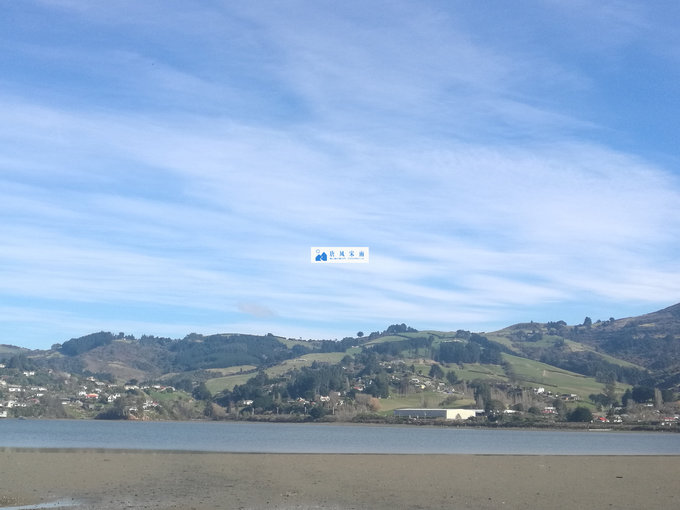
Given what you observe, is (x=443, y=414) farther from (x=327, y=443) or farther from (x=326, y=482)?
(x=326, y=482)

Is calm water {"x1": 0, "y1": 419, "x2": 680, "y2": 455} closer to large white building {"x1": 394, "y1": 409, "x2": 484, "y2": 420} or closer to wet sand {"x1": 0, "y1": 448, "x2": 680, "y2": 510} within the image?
wet sand {"x1": 0, "y1": 448, "x2": 680, "y2": 510}

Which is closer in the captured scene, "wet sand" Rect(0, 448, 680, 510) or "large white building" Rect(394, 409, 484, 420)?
"wet sand" Rect(0, 448, 680, 510)

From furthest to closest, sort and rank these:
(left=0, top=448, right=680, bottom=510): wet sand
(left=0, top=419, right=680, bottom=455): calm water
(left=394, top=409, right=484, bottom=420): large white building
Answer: (left=394, top=409, right=484, bottom=420): large white building, (left=0, top=419, right=680, bottom=455): calm water, (left=0, top=448, right=680, bottom=510): wet sand

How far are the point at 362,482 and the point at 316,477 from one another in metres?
3.48

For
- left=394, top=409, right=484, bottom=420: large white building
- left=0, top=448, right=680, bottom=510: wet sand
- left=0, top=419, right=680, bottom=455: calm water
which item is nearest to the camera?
left=0, top=448, right=680, bottom=510: wet sand

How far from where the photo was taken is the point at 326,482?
1606 inches

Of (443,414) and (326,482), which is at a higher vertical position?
(326,482)

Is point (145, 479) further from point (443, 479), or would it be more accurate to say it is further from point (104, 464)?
point (443, 479)

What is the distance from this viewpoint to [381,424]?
189 metres

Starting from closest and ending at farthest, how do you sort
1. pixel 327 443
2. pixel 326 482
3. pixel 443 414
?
pixel 326 482 → pixel 327 443 → pixel 443 414

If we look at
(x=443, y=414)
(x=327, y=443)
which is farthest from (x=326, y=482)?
(x=443, y=414)

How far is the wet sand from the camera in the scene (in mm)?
32438

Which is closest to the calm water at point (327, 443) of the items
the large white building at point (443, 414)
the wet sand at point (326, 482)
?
the wet sand at point (326, 482)

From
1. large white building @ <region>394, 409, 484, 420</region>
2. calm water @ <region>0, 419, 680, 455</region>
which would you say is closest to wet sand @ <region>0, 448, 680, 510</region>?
calm water @ <region>0, 419, 680, 455</region>
